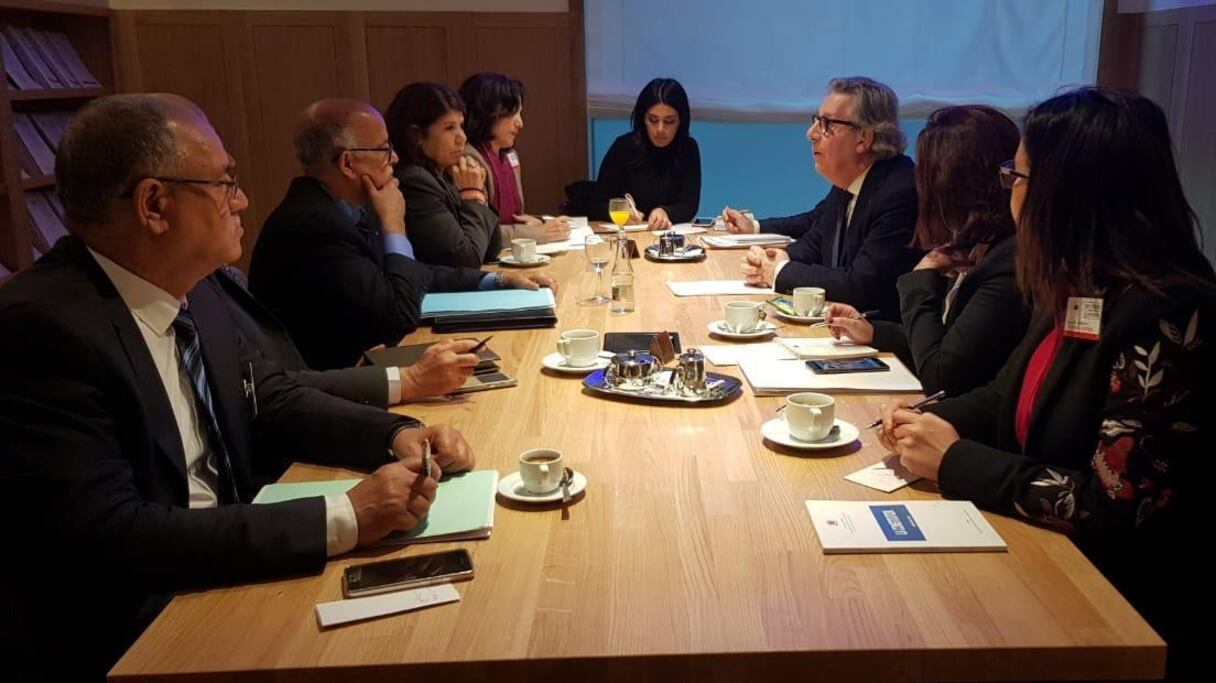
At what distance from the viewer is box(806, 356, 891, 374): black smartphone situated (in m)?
2.07

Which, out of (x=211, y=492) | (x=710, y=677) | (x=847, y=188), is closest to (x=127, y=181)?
(x=211, y=492)

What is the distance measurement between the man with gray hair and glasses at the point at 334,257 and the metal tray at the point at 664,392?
0.81 metres

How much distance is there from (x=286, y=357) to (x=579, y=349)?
2.00 ft

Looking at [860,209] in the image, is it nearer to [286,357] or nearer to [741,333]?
[741,333]

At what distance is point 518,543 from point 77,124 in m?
0.88

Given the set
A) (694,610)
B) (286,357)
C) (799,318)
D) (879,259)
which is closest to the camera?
(694,610)

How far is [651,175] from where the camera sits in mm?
4988

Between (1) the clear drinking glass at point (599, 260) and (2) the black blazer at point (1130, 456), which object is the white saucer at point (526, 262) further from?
(2) the black blazer at point (1130, 456)

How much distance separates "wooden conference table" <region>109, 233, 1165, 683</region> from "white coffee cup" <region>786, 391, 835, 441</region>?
0.22ft

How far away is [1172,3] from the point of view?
17.0ft

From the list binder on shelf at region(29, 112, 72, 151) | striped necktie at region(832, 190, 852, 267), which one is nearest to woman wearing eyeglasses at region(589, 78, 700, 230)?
striped necktie at region(832, 190, 852, 267)

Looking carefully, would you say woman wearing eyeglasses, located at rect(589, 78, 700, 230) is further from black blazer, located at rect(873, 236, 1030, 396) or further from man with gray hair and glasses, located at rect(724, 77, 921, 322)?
black blazer, located at rect(873, 236, 1030, 396)

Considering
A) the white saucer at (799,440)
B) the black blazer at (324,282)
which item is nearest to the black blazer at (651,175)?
the black blazer at (324,282)

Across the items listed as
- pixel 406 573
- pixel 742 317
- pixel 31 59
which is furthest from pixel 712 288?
pixel 31 59
